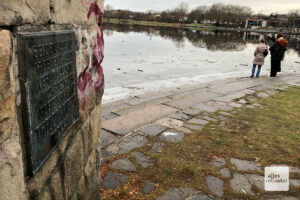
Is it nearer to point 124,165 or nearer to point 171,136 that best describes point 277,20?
point 171,136

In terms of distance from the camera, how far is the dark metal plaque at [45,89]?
116cm

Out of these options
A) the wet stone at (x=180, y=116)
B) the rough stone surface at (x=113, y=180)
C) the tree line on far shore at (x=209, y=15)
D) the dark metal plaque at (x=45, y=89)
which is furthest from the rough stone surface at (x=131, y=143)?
the tree line on far shore at (x=209, y=15)

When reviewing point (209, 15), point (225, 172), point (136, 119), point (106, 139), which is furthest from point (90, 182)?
point (209, 15)

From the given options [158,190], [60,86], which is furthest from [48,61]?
[158,190]

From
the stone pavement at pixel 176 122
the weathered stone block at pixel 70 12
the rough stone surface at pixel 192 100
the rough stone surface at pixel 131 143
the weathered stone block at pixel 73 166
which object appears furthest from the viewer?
the rough stone surface at pixel 192 100

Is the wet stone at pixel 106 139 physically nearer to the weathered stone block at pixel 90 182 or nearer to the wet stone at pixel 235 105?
the weathered stone block at pixel 90 182

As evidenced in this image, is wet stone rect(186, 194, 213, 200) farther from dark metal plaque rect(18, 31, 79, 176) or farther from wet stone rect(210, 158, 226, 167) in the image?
dark metal plaque rect(18, 31, 79, 176)

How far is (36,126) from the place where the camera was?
1.28 m

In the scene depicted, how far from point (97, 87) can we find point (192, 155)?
6.10 ft

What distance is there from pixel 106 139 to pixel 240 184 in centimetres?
217

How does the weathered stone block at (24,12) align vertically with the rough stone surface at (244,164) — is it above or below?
above

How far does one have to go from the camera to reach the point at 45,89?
137cm

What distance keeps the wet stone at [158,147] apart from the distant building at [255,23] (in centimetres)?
10209

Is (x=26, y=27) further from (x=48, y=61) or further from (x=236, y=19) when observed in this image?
(x=236, y=19)
